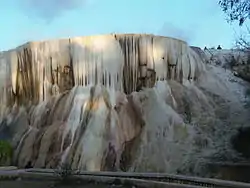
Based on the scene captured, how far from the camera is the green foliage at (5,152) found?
1902 cm

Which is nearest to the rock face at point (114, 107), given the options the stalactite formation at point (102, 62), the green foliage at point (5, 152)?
the stalactite formation at point (102, 62)

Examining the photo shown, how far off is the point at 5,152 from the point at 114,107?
429cm

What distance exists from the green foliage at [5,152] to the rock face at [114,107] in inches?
14.9

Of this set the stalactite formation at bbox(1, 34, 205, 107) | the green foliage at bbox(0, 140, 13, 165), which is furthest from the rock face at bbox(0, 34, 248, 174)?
the green foliage at bbox(0, 140, 13, 165)

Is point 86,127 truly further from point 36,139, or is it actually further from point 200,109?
point 200,109

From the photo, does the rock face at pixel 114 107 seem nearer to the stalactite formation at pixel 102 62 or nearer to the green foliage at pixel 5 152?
the stalactite formation at pixel 102 62

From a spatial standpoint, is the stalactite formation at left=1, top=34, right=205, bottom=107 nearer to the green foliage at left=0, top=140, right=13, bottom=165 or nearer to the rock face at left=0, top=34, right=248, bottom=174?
the rock face at left=0, top=34, right=248, bottom=174

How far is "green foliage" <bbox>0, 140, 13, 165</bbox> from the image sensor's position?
19.0 meters

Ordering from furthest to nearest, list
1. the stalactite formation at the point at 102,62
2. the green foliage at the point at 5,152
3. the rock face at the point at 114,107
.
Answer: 1. the stalactite formation at the point at 102,62
2. the green foliage at the point at 5,152
3. the rock face at the point at 114,107

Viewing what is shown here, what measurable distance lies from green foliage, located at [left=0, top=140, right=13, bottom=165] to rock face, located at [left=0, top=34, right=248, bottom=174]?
1.24 feet

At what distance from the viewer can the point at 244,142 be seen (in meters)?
19.8

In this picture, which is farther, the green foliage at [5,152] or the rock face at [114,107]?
the green foliage at [5,152]

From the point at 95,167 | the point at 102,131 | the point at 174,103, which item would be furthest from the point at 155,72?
the point at 95,167

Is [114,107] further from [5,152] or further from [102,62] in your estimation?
[5,152]
